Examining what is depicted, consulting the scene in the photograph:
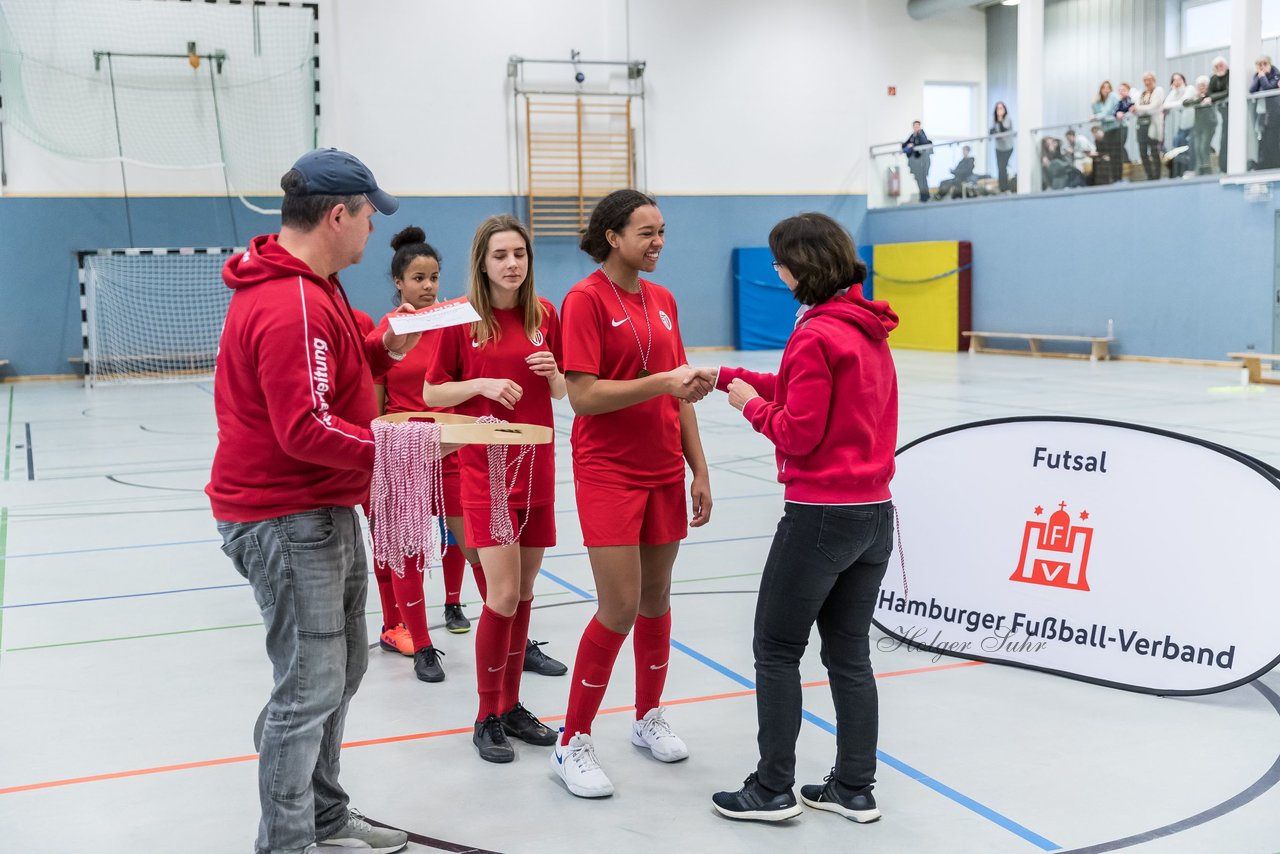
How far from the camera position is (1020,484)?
4445 millimetres

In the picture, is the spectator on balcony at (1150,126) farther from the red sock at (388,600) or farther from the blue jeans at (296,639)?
the blue jeans at (296,639)

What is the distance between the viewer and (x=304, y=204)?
2590mm

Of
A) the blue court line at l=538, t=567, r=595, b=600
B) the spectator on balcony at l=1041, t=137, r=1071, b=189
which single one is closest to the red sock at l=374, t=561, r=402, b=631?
the blue court line at l=538, t=567, r=595, b=600

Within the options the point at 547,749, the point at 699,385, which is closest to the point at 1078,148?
the point at 699,385

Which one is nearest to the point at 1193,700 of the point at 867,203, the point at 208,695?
the point at 208,695

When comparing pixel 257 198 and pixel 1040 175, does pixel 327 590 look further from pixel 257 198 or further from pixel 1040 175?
pixel 1040 175

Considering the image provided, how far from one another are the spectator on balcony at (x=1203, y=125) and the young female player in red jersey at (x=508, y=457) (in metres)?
15.6

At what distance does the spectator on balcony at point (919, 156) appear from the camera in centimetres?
2200

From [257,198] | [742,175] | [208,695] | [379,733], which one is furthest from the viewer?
[742,175]

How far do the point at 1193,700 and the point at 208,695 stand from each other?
344cm

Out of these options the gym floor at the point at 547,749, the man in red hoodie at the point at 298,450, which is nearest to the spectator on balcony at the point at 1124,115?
the gym floor at the point at 547,749

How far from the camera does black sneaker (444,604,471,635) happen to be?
5039mm

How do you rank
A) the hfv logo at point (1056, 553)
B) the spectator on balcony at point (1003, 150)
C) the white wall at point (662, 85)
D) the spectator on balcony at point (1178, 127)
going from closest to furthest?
the hfv logo at point (1056, 553), the spectator on balcony at point (1178, 127), the white wall at point (662, 85), the spectator on balcony at point (1003, 150)

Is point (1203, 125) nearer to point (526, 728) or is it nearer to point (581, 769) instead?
point (526, 728)
